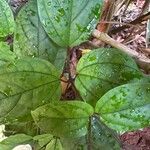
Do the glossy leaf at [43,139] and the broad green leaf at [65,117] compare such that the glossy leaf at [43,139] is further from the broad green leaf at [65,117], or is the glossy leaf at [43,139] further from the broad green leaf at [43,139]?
the broad green leaf at [65,117]

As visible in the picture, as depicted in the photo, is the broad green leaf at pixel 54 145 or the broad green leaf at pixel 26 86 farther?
the broad green leaf at pixel 54 145

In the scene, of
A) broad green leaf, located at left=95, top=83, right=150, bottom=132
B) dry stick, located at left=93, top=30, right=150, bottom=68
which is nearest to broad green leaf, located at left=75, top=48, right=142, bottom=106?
broad green leaf, located at left=95, top=83, right=150, bottom=132

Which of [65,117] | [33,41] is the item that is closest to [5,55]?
[33,41]

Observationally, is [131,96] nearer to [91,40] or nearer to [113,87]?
[113,87]

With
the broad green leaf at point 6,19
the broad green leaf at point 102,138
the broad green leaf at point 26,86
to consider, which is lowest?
the broad green leaf at point 102,138

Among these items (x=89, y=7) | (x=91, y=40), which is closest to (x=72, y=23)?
(x=89, y=7)

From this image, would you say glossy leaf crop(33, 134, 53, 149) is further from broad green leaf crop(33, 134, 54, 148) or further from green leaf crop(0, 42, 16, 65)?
green leaf crop(0, 42, 16, 65)

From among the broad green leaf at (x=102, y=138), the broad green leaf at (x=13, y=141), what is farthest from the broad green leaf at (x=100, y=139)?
the broad green leaf at (x=13, y=141)
